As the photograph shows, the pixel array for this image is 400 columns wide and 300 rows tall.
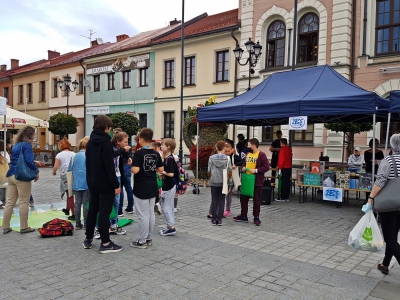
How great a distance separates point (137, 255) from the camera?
16.8ft

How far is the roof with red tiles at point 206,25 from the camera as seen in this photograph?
22152mm

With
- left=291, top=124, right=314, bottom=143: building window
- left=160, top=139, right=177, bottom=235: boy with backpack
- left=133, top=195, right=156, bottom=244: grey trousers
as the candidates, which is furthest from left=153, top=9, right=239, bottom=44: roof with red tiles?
left=133, top=195, right=156, bottom=244: grey trousers

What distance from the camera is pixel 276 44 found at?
19609 millimetres

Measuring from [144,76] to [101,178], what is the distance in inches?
889

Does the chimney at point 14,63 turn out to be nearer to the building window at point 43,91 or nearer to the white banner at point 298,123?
the building window at point 43,91

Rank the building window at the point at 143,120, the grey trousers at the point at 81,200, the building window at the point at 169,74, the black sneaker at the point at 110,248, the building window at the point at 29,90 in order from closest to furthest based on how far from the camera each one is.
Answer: the black sneaker at the point at 110,248
the grey trousers at the point at 81,200
the building window at the point at 169,74
the building window at the point at 143,120
the building window at the point at 29,90

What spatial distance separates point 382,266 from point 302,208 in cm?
448

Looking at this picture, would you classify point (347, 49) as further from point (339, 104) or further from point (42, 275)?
point (42, 275)

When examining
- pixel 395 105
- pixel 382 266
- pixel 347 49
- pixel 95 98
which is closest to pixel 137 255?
pixel 382 266

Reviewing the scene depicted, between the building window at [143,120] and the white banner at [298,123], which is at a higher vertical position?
the building window at [143,120]

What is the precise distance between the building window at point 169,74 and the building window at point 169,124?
6.48 feet

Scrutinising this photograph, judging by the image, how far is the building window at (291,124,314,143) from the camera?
18469 mm

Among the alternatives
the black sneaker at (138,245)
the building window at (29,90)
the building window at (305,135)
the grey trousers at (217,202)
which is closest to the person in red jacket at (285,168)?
the grey trousers at (217,202)

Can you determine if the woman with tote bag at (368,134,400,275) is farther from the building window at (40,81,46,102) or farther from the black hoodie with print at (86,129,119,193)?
the building window at (40,81,46,102)
